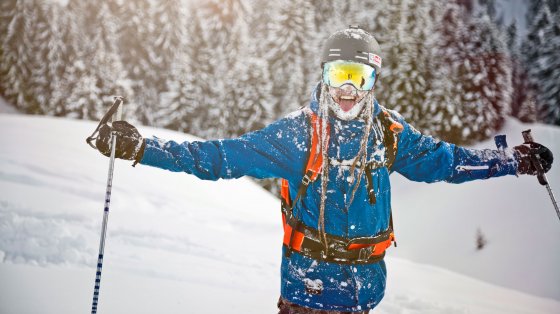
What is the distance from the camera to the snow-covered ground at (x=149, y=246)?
4859 millimetres

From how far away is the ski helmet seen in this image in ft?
9.98

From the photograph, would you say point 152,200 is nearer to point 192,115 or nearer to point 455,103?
point 455,103

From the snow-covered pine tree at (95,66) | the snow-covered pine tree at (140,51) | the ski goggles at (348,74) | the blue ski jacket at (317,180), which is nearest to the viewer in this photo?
the blue ski jacket at (317,180)

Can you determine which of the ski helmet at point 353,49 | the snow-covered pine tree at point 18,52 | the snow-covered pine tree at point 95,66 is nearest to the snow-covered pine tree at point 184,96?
the snow-covered pine tree at point 95,66

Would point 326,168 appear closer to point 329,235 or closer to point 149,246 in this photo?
point 329,235

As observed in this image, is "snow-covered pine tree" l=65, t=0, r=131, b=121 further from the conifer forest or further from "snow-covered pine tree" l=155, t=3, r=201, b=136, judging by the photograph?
"snow-covered pine tree" l=155, t=3, r=201, b=136

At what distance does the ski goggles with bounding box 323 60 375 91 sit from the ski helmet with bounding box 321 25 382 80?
0.04 metres

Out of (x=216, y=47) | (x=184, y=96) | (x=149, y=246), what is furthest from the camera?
(x=216, y=47)

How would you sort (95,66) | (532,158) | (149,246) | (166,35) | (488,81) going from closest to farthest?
1. (532,158)
2. (149,246)
3. (488,81)
4. (95,66)
5. (166,35)

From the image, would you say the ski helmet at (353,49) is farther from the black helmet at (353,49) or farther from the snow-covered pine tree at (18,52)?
the snow-covered pine tree at (18,52)

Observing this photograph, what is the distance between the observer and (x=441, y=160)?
3197mm

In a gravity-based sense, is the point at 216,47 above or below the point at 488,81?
above

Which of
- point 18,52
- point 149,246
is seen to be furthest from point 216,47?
point 149,246

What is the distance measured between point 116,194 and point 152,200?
2.09 feet
